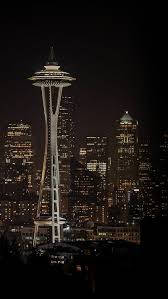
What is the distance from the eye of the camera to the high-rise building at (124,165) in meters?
47.2

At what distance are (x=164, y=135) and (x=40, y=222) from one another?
11303mm

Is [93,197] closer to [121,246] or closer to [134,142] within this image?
[134,142]

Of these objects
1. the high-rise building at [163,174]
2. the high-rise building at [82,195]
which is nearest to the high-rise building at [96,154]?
the high-rise building at [82,195]

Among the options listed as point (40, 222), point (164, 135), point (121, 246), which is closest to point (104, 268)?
point (121, 246)

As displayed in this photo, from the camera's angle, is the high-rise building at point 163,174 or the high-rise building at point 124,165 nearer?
the high-rise building at point 163,174

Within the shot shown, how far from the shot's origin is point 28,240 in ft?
139

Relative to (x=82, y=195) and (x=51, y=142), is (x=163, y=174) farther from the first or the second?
(x=82, y=195)

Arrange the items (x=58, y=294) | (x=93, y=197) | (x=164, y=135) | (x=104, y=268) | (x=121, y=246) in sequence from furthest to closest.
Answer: (x=93, y=197) < (x=164, y=135) < (x=121, y=246) < (x=104, y=268) < (x=58, y=294)

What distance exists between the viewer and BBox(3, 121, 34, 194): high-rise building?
161 feet

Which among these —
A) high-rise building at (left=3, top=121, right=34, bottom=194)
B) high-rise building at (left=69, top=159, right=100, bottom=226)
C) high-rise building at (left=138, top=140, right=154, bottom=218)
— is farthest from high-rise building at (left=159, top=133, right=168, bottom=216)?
high-rise building at (left=3, top=121, right=34, bottom=194)

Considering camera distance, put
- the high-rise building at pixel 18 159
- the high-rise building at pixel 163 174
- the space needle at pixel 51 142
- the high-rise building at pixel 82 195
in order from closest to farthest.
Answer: the high-rise building at pixel 163 174 → the space needle at pixel 51 142 → the high-rise building at pixel 82 195 → the high-rise building at pixel 18 159

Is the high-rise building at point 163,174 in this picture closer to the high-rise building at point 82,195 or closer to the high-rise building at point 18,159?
the high-rise building at point 82,195

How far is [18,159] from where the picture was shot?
5056 centimetres

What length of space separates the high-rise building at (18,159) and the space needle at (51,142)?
409 cm
